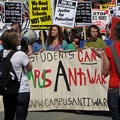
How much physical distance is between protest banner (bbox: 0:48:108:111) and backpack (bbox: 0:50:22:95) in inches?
103

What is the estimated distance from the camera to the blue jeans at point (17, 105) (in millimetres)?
4407

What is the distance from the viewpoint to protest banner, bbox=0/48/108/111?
6.73m

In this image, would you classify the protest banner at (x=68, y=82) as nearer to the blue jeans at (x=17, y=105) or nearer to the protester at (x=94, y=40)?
the protester at (x=94, y=40)

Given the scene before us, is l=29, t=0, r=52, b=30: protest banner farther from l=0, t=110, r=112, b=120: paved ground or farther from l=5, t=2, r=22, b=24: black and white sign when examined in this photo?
l=0, t=110, r=112, b=120: paved ground

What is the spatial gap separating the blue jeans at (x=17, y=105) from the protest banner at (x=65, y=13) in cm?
394

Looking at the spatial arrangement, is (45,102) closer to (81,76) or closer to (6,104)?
(81,76)

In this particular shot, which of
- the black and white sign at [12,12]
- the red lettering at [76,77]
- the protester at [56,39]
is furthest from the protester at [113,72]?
the black and white sign at [12,12]

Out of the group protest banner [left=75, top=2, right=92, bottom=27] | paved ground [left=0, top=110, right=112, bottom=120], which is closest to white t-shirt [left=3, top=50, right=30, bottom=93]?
paved ground [left=0, top=110, right=112, bottom=120]

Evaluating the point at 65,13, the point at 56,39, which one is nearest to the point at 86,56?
the point at 56,39

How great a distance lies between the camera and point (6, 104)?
4.54 metres

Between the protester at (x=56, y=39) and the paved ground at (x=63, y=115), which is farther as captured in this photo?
the protester at (x=56, y=39)

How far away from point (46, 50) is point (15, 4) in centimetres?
296

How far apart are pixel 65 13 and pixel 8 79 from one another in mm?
4251

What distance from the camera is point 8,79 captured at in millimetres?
4273
